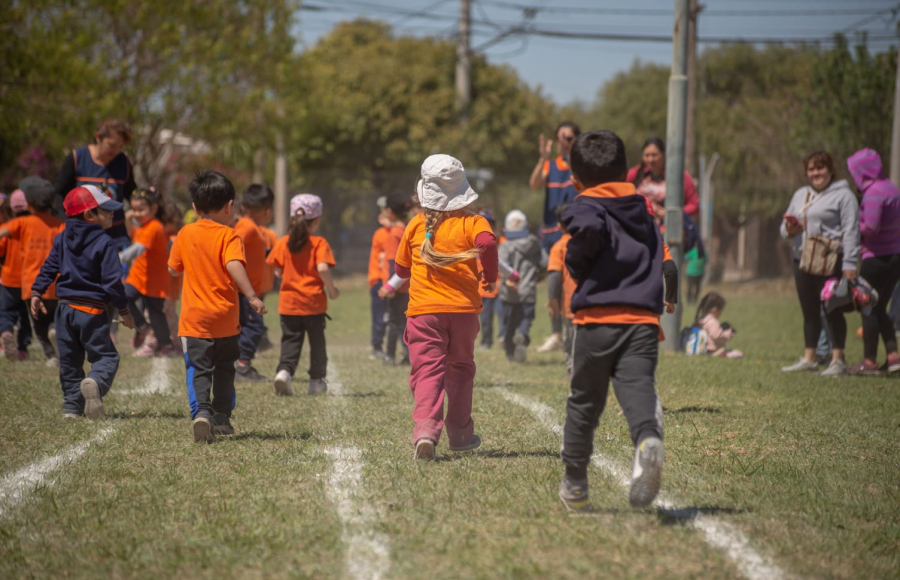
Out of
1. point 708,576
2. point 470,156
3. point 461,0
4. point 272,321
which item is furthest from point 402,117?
point 708,576

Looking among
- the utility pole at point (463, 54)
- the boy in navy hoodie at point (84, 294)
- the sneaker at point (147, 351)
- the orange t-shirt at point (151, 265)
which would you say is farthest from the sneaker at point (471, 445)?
the utility pole at point (463, 54)

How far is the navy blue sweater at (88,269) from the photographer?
6855 millimetres

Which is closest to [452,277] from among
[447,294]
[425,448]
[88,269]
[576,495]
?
[447,294]

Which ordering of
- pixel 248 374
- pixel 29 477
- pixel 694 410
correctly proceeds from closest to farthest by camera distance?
1. pixel 29 477
2. pixel 694 410
3. pixel 248 374

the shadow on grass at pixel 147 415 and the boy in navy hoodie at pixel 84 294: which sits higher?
the boy in navy hoodie at pixel 84 294

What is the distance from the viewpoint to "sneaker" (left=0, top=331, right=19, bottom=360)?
34.0 feet

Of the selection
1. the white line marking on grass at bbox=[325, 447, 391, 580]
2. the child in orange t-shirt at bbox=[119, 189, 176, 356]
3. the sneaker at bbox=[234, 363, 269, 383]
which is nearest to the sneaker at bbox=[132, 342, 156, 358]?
the child in orange t-shirt at bbox=[119, 189, 176, 356]

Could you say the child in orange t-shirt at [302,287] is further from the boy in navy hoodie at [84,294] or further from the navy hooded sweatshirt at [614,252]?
the navy hooded sweatshirt at [614,252]

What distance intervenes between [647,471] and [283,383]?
181 inches

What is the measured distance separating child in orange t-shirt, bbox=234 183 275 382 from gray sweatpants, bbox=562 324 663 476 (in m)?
4.88

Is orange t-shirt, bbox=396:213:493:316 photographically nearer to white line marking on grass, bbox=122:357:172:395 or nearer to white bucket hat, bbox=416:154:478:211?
white bucket hat, bbox=416:154:478:211

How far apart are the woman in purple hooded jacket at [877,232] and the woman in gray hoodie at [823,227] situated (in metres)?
0.21

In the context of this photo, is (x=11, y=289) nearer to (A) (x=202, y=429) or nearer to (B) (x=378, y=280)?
(B) (x=378, y=280)

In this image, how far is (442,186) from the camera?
5.71 meters
